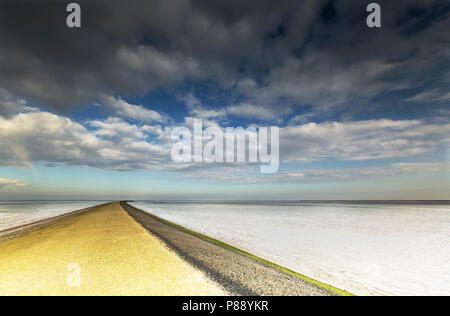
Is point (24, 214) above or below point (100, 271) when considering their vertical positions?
below

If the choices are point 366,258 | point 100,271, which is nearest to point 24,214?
point 100,271

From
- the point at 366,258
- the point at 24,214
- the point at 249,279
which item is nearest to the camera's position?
the point at 249,279

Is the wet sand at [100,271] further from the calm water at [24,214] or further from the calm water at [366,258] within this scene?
the calm water at [24,214]

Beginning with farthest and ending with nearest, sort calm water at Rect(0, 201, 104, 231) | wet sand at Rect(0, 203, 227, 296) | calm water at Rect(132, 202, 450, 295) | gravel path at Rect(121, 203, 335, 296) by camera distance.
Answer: calm water at Rect(0, 201, 104, 231) → calm water at Rect(132, 202, 450, 295) → gravel path at Rect(121, 203, 335, 296) → wet sand at Rect(0, 203, 227, 296)

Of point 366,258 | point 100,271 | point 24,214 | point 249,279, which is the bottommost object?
point 24,214

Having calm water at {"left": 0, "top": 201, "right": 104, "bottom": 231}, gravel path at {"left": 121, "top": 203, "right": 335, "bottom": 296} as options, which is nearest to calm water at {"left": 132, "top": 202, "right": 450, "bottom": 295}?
gravel path at {"left": 121, "top": 203, "right": 335, "bottom": 296}

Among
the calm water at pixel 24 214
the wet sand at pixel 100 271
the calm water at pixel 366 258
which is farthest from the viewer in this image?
the calm water at pixel 24 214

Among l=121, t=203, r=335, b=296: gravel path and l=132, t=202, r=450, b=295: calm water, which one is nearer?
l=121, t=203, r=335, b=296: gravel path

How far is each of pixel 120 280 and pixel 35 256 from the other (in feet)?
19.5

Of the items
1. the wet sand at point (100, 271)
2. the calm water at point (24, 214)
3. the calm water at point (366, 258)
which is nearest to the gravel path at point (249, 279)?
the wet sand at point (100, 271)

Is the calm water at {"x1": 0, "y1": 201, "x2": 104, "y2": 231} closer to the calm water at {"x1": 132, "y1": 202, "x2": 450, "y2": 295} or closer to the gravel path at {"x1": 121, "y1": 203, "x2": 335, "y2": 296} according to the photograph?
the gravel path at {"x1": 121, "y1": 203, "x2": 335, "y2": 296}

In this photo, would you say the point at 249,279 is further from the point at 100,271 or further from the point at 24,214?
the point at 24,214
